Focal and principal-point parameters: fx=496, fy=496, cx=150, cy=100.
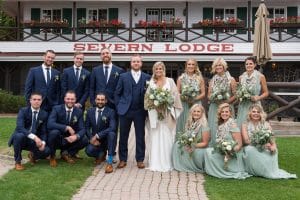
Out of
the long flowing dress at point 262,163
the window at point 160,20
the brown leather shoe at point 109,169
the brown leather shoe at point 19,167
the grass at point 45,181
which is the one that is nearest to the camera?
the grass at point 45,181

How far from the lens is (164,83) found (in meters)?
8.61

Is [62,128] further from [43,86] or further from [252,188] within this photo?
[252,188]

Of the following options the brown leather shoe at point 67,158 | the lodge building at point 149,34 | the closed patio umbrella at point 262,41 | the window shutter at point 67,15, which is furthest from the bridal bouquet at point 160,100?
the window shutter at point 67,15

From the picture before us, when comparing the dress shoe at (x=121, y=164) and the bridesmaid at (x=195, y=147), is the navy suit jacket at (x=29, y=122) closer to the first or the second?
the dress shoe at (x=121, y=164)

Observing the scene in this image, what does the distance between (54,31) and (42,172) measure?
19454 mm

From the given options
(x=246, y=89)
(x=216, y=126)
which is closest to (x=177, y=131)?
(x=216, y=126)

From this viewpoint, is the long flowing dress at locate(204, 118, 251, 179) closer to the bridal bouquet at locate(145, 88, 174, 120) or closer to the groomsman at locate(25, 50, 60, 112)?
the bridal bouquet at locate(145, 88, 174, 120)

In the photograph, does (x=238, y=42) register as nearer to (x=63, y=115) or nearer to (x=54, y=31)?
(x=54, y=31)

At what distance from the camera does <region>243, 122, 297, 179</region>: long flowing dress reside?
7953mm

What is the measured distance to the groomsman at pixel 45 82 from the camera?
357 inches

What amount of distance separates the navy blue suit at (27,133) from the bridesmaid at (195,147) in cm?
230

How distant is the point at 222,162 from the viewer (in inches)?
315

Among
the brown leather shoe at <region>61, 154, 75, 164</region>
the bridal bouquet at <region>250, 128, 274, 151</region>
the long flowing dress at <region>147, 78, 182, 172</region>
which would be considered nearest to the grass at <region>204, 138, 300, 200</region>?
the bridal bouquet at <region>250, 128, 274, 151</region>

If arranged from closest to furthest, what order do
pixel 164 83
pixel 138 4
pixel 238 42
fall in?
pixel 164 83
pixel 238 42
pixel 138 4
